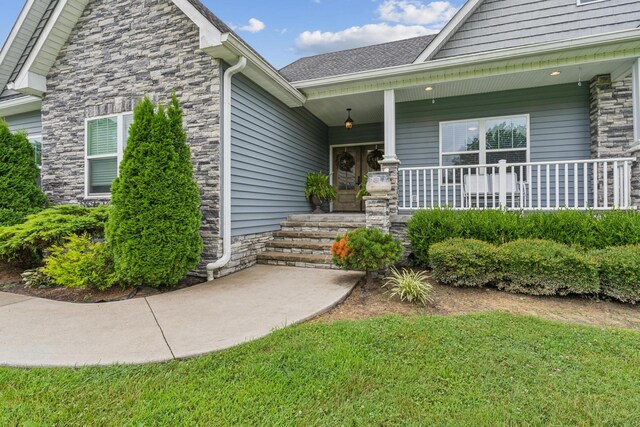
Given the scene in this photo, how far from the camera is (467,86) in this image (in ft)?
21.7

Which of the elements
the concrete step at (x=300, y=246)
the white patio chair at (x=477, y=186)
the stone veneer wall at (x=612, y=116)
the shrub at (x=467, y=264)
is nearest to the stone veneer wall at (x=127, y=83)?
Result: the concrete step at (x=300, y=246)

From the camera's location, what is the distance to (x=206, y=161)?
5.12 meters

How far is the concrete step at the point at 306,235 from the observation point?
6227mm

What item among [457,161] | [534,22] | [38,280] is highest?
[534,22]

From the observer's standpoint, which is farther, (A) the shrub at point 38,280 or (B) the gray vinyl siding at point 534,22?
(B) the gray vinyl siding at point 534,22

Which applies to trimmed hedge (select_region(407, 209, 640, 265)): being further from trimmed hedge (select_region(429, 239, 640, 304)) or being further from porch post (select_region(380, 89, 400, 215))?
porch post (select_region(380, 89, 400, 215))

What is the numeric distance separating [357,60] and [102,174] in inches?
255

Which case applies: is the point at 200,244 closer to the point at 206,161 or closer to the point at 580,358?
the point at 206,161

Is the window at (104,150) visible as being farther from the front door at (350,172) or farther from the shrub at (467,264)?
the shrub at (467,264)

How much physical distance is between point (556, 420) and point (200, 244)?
4264mm

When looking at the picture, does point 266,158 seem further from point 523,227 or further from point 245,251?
point 523,227

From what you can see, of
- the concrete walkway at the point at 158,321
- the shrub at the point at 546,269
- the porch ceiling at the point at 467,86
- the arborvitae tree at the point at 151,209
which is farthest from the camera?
the porch ceiling at the point at 467,86

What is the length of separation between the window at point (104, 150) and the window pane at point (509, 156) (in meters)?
7.38

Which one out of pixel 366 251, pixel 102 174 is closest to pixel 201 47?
pixel 102 174
